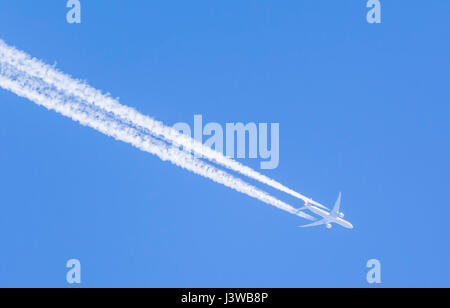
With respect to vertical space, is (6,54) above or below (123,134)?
above

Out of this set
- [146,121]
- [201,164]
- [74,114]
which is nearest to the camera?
[74,114]

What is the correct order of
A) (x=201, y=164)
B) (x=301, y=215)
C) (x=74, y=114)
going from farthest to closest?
(x=301, y=215), (x=201, y=164), (x=74, y=114)
